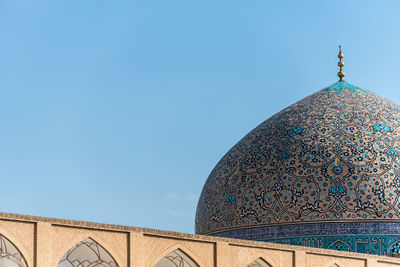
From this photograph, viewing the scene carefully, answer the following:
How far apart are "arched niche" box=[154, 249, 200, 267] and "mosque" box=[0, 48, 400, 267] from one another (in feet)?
0.07

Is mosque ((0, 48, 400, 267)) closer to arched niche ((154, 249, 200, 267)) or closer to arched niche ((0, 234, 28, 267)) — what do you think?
arched niche ((154, 249, 200, 267))

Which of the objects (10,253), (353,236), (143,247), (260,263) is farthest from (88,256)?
(353,236)

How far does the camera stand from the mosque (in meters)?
10.7

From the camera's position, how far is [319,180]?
12.6 meters

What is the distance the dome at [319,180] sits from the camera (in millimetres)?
12328

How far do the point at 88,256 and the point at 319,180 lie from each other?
4012mm

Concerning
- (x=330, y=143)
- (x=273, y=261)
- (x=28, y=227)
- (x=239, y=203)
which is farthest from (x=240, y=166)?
(x=28, y=227)

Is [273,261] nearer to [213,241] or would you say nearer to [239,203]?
[213,241]

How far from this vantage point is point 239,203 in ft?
43.1

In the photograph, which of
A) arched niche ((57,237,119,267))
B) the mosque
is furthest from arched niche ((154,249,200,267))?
arched niche ((57,237,119,267))

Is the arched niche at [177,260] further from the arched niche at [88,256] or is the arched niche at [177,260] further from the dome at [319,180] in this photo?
the dome at [319,180]

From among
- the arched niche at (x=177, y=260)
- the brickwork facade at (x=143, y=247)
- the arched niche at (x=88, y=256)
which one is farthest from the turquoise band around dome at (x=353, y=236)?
the arched niche at (x=88, y=256)

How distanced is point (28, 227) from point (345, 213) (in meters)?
5.30

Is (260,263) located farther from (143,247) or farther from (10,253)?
(10,253)
